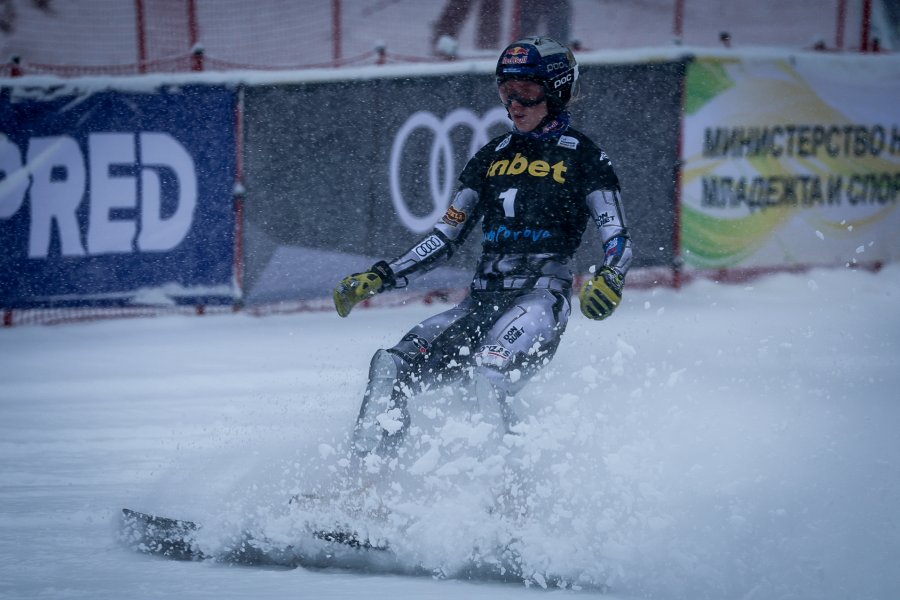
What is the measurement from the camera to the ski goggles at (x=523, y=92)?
4.74 metres

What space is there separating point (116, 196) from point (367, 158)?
2180 mm

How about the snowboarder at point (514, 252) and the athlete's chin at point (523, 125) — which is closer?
the snowboarder at point (514, 252)

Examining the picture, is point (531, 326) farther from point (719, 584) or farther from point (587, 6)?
point (587, 6)

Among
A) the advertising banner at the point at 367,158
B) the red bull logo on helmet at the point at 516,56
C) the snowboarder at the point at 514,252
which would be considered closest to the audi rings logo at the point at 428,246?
the snowboarder at the point at 514,252

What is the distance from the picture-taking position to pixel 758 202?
1038 centimetres

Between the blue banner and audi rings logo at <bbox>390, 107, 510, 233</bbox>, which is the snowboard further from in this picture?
audi rings logo at <bbox>390, 107, 510, 233</bbox>

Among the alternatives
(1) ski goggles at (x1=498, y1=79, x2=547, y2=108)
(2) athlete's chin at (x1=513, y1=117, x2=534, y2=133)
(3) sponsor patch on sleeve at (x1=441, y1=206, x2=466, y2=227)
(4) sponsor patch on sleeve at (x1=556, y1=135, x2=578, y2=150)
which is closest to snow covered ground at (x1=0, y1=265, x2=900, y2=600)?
(3) sponsor patch on sleeve at (x1=441, y1=206, x2=466, y2=227)

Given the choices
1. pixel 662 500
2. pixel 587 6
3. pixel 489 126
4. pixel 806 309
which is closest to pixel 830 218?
pixel 806 309

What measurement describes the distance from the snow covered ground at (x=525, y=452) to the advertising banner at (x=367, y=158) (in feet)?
1.84

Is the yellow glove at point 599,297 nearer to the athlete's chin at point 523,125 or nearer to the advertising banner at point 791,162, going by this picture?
the athlete's chin at point 523,125

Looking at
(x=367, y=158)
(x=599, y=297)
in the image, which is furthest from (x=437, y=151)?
(x=599, y=297)

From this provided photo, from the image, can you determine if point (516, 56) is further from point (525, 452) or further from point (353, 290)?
point (525, 452)

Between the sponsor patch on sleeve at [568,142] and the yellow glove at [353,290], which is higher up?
the sponsor patch on sleeve at [568,142]

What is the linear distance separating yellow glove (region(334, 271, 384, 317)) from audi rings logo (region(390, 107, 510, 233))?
4.70 metres
